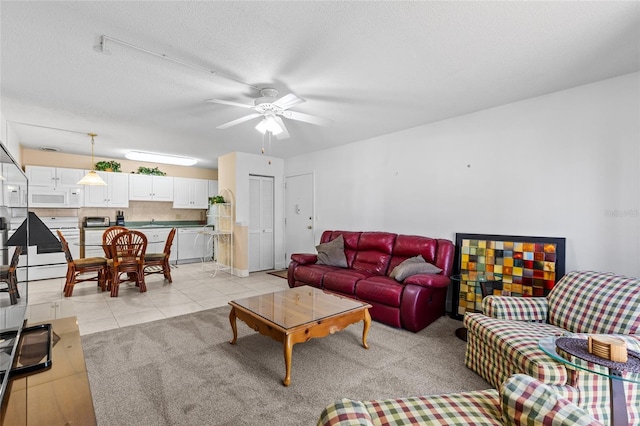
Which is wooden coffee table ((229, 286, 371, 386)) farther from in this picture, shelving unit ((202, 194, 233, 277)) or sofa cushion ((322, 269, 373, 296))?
shelving unit ((202, 194, 233, 277))

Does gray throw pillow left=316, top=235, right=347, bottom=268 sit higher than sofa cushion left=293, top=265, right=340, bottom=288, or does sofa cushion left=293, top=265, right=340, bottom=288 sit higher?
gray throw pillow left=316, top=235, right=347, bottom=268

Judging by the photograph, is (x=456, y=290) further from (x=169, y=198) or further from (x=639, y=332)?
(x=169, y=198)

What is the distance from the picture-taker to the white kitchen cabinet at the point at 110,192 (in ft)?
20.5

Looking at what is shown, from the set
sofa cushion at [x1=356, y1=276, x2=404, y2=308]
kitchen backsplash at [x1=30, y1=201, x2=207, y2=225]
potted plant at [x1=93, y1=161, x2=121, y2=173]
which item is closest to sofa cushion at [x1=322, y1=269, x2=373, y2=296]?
sofa cushion at [x1=356, y1=276, x2=404, y2=308]

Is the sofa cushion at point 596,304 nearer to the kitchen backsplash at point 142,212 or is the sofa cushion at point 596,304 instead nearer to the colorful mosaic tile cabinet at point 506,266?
the colorful mosaic tile cabinet at point 506,266

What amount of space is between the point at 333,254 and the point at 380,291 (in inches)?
49.1

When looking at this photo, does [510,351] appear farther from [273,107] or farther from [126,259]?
[126,259]

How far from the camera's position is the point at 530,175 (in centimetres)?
324

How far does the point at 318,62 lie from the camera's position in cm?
244

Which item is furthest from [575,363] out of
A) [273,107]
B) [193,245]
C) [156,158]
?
[193,245]

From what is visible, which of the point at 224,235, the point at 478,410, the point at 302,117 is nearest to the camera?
the point at 478,410

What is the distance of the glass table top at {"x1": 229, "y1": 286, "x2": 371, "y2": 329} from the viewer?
2426 mm

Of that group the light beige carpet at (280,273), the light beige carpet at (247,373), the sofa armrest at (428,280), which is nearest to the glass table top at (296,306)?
the light beige carpet at (247,373)

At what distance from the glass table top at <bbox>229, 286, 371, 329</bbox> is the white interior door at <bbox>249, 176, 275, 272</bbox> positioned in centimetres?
326
